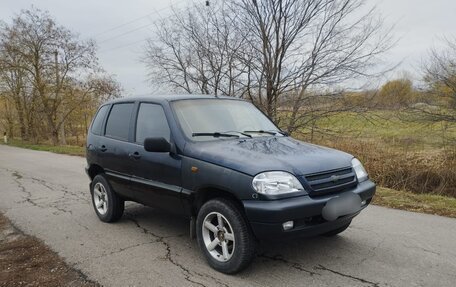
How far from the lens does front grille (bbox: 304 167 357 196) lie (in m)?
3.60

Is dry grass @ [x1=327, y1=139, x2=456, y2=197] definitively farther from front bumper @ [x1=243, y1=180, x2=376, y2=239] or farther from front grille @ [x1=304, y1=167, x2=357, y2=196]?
front bumper @ [x1=243, y1=180, x2=376, y2=239]

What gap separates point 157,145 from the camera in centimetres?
418

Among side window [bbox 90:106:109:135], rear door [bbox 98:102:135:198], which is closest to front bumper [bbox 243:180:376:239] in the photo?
rear door [bbox 98:102:135:198]

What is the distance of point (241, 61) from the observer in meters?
12.9

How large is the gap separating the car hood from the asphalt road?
1041mm

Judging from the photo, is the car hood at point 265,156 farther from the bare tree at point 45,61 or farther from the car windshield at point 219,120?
the bare tree at point 45,61

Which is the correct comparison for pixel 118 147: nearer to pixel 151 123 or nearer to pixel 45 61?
pixel 151 123

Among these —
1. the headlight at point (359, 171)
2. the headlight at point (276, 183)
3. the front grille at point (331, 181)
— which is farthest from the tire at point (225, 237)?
the headlight at point (359, 171)

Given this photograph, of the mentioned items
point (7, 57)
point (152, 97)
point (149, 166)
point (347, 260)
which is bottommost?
point (347, 260)

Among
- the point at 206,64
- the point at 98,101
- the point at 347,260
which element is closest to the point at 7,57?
the point at 98,101

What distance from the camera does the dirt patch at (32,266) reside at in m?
3.76

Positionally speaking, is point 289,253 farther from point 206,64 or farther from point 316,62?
point 206,64

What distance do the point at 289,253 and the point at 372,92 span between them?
888 cm

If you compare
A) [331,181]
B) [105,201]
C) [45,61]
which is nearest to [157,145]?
[331,181]
